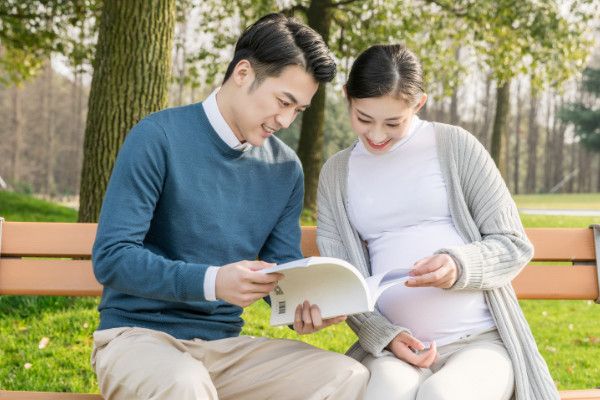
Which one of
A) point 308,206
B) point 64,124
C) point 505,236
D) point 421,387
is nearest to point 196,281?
point 421,387

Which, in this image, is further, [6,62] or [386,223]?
[6,62]

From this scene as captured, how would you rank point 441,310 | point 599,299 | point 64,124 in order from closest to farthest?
point 441,310, point 599,299, point 64,124

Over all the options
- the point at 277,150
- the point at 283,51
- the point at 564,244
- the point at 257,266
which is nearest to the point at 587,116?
the point at 564,244

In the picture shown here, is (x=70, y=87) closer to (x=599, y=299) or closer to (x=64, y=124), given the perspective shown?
(x=64, y=124)

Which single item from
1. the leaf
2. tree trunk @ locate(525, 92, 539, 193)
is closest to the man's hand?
the leaf

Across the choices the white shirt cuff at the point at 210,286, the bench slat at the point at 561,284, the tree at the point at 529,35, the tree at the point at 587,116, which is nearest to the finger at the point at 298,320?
the white shirt cuff at the point at 210,286

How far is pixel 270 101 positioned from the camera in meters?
2.18

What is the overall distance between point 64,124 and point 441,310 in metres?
40.2

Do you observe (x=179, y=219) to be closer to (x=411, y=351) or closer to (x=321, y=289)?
(x=321, y=289)

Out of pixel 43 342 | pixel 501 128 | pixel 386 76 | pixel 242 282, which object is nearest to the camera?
pixel 242 282

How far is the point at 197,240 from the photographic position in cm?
219

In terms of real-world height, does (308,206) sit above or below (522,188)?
above

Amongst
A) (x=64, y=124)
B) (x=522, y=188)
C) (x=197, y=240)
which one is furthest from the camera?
(x=522, y=188)

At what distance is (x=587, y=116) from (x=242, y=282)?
28.3m
